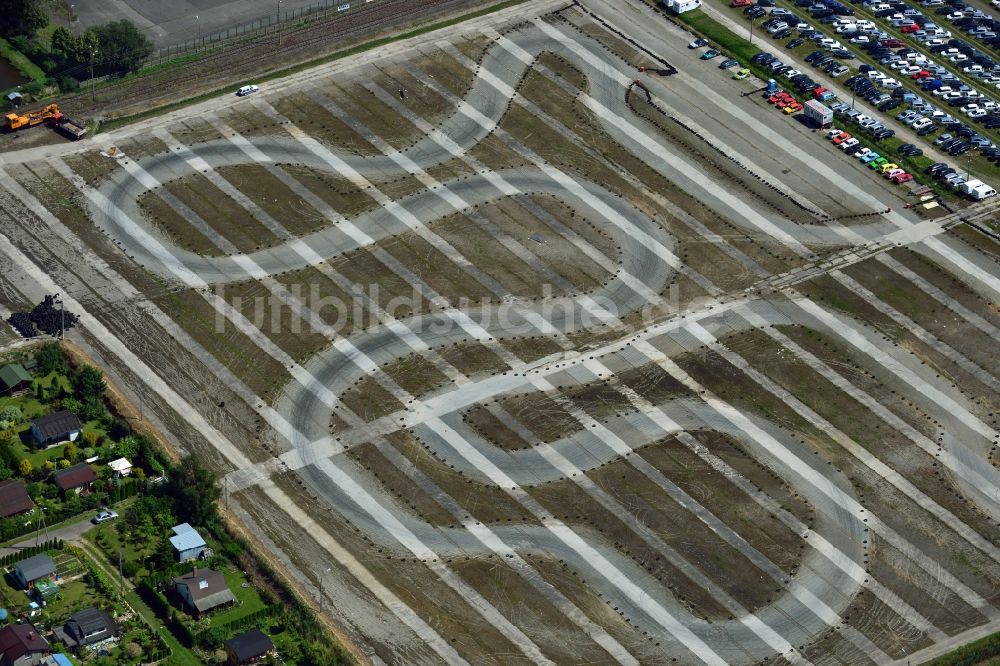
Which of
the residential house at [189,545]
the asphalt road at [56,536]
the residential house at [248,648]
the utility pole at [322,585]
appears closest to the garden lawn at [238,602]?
the residential house at [189,545]

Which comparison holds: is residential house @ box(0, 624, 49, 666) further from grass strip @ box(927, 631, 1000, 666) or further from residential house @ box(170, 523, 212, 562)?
grass strip @ box(927, 631, 1000, 666)

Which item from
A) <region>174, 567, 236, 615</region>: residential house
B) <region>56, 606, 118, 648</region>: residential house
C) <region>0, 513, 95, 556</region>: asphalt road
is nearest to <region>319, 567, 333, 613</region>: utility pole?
<region>174, 567, 236, 615</region>: residential house

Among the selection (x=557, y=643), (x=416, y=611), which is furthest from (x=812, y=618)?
(x=416, y=611)

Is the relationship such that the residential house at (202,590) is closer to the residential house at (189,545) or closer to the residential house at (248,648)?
the residential house at (189,545)

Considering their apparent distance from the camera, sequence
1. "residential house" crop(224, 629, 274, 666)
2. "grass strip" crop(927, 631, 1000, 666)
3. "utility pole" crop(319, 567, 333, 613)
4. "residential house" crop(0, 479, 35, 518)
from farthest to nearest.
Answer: "residential house" crop(0, 479, 35, 518) → "utility pole" crop(319, 567, 333, 613) → "grass strip" crop(927, 631, 1000, 666) → "residential house" crop(224, 629, 274, 666)

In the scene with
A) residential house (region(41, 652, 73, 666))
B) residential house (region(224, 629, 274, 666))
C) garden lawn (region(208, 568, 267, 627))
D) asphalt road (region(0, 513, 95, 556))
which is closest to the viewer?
residential house (region(41, 652, 73, 666))

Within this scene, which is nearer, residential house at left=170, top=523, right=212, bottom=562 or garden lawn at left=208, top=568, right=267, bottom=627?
garden lawn at left=208, top=568, right=267, bottom=627
